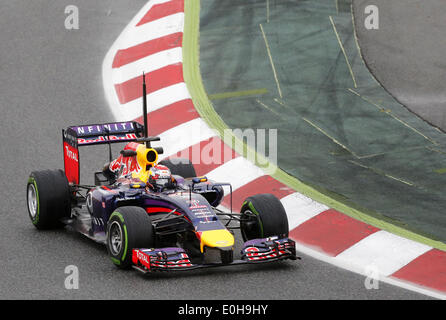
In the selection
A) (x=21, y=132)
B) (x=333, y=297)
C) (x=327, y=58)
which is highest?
(x=327, y=58)

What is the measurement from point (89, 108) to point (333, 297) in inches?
279

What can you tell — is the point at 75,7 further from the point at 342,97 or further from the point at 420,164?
the point at 420,164

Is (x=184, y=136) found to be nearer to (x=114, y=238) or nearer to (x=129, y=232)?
(x=114, y=238)

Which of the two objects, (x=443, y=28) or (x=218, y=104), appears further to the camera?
(x=443, y=28)

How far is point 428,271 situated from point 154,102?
622cm

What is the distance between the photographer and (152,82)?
14.8 m

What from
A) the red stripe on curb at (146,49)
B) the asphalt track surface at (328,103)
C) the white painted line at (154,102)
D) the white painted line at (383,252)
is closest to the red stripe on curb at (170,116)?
the white painted line at (154,102)

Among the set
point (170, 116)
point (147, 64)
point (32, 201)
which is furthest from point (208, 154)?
point (147, 64)

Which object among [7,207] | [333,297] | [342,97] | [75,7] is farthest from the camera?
[75,7]

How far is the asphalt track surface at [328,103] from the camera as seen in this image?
452 inches

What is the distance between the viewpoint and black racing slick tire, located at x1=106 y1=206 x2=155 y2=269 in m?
8.99

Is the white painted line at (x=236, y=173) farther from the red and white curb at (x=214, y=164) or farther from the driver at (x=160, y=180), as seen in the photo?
the driver at (x=160, y=180)

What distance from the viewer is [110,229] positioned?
9.36 meters

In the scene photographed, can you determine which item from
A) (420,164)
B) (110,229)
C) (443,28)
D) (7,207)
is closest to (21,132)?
(7,207)
